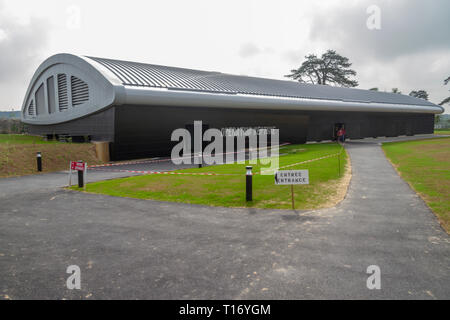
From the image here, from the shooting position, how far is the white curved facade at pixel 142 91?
18.3 meters

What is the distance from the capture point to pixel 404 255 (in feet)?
15.1

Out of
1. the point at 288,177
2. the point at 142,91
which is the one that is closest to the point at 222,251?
the point at 288,177

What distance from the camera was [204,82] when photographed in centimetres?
2353

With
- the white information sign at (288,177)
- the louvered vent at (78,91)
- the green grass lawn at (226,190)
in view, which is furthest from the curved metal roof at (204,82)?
the white information sign at (288,177)

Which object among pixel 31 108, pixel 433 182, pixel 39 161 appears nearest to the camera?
pixel 433 182

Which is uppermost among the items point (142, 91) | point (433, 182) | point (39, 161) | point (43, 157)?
point (142, 91)

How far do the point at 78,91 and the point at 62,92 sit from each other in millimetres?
4107

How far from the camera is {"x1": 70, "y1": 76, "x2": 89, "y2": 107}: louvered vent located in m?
21.4

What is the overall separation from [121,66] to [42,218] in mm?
17609

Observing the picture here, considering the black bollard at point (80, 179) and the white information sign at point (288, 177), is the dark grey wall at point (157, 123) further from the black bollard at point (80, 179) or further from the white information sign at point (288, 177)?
the white information sign at point (288, 177)

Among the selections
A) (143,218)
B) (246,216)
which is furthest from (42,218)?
(246,216)

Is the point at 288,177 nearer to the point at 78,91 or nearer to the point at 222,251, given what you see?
the point at 222,251

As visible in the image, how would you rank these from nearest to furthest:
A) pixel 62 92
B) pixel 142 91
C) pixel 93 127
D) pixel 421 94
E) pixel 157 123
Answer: pixel 142 91
pixel 157 123
pixel 93 127
pixel 62 92
pixel 421 94

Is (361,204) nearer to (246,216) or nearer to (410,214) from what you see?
(410,214)
